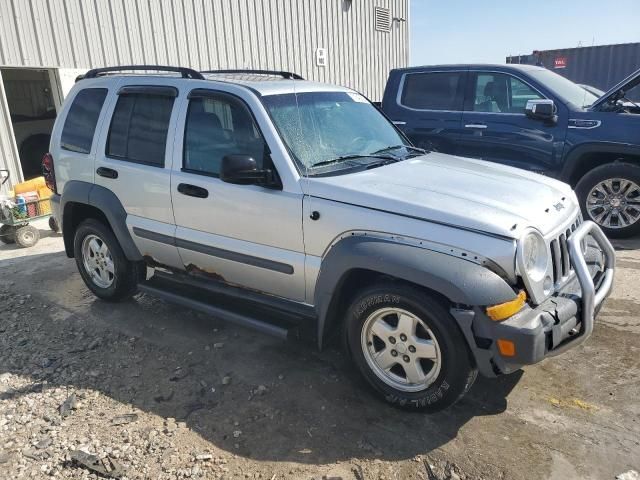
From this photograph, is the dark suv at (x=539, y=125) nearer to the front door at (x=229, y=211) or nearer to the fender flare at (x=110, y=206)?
the front door at (x=229, y=211)

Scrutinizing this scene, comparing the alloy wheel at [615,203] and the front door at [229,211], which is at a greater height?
the front door at [229,211]

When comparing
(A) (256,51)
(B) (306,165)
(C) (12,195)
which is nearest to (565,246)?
(B) (306,165)

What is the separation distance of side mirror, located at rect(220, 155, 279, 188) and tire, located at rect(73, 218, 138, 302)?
1.84 metres

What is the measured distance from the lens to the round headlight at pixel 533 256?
2.67 m

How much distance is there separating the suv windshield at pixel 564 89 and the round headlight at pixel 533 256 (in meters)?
4.12

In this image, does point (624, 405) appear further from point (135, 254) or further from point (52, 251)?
point (52, 251)

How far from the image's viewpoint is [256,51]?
11.2 metres

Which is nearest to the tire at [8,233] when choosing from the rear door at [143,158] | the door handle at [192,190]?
the rear door at [143,158]

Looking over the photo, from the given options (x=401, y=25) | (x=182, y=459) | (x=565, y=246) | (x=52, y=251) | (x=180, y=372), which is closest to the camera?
(x=182, y=459)

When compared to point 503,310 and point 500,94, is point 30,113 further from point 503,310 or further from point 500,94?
point 503,310

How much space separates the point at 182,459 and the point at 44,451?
802 mm

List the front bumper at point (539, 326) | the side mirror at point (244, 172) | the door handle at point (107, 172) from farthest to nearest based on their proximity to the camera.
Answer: the door handle at point (107, 172), the side mirror at point (244, 172), the front bumper at point (539, 326)

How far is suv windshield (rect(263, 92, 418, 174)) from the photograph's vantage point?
344 cm

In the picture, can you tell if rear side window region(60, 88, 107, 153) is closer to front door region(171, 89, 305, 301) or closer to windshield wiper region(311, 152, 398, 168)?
front door region(171, 89, 305, 301)
